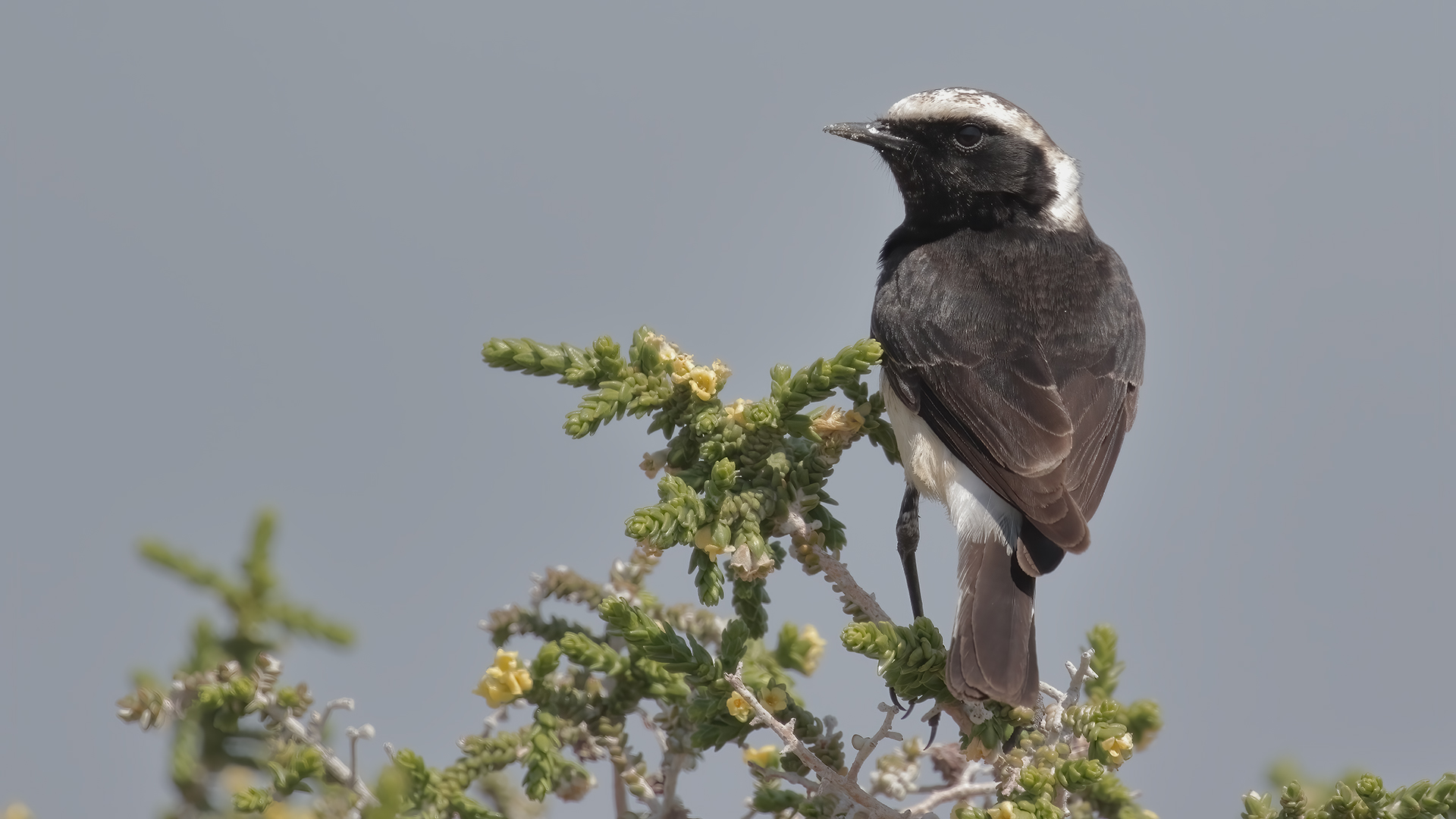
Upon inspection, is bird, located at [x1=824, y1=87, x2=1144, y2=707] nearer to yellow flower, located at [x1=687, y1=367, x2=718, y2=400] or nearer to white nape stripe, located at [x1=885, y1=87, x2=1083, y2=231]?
white nape stripe, located at [x1=885, y1=87, x2=1083, y2=231]

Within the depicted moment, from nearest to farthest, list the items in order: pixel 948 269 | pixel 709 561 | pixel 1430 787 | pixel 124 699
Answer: pixel 1430 787 < pixel 124 699 < pixel 709 561 < pixel 948 269

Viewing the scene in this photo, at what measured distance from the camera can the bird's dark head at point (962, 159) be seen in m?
5.82

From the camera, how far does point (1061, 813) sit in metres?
2.98

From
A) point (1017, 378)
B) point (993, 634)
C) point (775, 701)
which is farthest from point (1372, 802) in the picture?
point (1017, 378)

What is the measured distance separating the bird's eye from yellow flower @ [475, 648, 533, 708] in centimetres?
342

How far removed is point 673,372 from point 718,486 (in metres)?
0.37

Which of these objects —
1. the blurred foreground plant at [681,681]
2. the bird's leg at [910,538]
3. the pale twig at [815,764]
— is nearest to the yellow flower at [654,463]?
the blurred foreground plant at [681,681]

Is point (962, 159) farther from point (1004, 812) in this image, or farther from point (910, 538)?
point (1004, 812)

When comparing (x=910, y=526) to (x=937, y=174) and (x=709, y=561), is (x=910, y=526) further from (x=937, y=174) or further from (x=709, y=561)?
(x=709, y=561)

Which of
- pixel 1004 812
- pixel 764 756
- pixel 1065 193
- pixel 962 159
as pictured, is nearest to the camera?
pixel 1004 812

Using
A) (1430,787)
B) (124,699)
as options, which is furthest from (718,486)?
(1430,787)

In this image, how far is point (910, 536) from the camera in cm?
539

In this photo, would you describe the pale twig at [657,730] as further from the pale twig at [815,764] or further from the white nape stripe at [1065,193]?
the white nape stripe at [1065,193]

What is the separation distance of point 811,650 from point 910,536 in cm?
130
